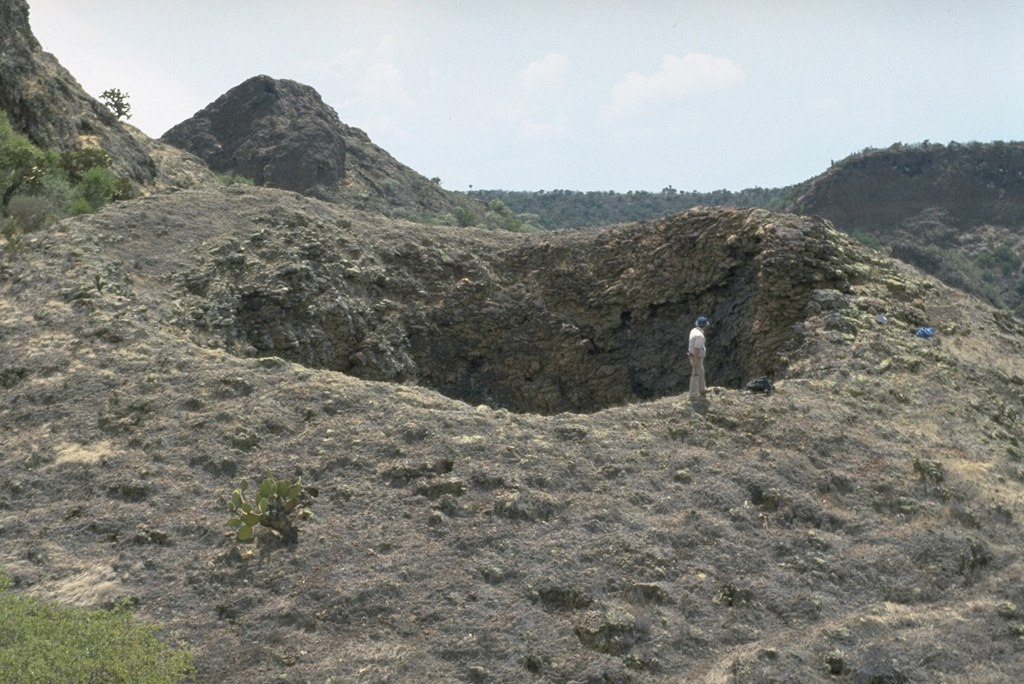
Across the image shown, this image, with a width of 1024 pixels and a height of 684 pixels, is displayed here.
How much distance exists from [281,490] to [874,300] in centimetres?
877

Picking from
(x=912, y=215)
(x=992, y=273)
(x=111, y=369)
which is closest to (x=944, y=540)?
(x=111, y=369)

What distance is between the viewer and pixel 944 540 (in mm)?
8953

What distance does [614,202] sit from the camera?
266ft

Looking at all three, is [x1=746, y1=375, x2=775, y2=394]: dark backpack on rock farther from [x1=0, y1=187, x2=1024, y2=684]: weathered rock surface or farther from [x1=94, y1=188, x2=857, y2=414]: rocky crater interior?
[x1=94, y1=188, x2=857, y2=414]: rocky crater interior

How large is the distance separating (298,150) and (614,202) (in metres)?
39.2

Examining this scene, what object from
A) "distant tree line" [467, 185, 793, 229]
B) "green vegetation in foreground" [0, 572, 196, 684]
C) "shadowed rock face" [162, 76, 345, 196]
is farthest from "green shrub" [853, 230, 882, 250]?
"green vegetation in foreground" [0, 572, 196, 684]

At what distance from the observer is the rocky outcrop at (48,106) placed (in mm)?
23609

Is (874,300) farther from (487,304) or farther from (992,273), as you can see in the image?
(992,273)

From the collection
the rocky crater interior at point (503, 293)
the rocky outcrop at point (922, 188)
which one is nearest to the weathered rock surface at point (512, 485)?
the rocky crater interior at point (503, 293)

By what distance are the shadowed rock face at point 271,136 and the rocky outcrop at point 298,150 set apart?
0.04 metres

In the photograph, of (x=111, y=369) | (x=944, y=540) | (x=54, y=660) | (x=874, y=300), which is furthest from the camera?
(x=874, y=300)

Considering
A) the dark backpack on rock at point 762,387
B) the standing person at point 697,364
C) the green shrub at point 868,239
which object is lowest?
the dark backpack on rock at point 762,387

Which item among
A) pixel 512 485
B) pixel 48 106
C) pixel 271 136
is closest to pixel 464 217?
pixel 271 136

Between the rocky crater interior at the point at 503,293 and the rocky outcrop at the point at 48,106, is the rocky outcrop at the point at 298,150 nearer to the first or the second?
the rocky outcrop at the point at 48,106
